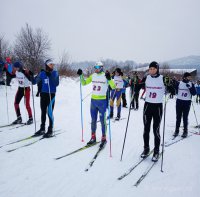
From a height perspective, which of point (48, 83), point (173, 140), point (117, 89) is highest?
point (48, 83)

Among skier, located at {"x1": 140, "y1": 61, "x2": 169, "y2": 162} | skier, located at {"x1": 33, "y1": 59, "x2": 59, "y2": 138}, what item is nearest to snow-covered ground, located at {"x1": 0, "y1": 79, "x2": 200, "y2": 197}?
skier, located at {"x1": 140, "y1": 61, "x2": 169, "y2": 162}

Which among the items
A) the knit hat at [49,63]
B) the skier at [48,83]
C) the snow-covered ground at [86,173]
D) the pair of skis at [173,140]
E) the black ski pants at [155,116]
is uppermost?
the knit hat at [49,63]

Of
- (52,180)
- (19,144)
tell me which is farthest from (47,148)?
(52,180)

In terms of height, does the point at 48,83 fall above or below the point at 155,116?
above

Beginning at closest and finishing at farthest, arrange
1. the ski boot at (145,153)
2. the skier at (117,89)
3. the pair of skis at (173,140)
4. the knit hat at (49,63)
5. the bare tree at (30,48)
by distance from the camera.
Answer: the ski boot at (145,153) → the knit hat at (49,63) → the pair of skis at (173,140) → the skier at (117,89) → the bare tree at (30,48)

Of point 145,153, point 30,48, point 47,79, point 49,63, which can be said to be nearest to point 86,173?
point 145,153

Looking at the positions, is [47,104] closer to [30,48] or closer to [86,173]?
[86,173]

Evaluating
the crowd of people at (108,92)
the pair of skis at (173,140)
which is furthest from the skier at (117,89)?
the pair of skis at (173,140)

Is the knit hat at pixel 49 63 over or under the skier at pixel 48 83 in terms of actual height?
over

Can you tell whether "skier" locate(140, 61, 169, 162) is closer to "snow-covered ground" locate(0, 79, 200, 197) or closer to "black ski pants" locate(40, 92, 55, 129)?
"snow-covered ground" locate(0, 79, 200, 197)

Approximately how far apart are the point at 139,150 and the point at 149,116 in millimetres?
1223

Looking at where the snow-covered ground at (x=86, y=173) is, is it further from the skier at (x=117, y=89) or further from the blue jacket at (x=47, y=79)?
the skier at (x=117, y=89)

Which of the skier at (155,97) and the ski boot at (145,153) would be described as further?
the ski boot at (145,153)

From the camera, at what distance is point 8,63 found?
725 centimetres
